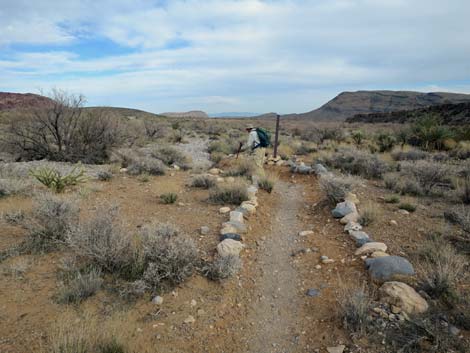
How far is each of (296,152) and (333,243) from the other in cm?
1009

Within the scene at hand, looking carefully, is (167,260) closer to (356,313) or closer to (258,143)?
(356,313)

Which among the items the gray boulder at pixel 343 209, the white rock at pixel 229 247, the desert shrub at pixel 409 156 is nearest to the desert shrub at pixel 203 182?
the gray boulder at pixel 343 209

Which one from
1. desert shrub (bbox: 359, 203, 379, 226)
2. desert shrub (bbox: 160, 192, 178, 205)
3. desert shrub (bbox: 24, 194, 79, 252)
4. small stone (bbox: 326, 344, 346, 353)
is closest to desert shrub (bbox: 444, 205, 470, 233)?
desert shrub (bbox: 359, 203, 379, 226)

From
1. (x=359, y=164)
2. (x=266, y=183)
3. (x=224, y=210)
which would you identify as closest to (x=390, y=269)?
(x=224, y=210)

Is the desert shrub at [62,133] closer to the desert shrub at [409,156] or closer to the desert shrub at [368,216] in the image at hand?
the desert shrub at [368,216]

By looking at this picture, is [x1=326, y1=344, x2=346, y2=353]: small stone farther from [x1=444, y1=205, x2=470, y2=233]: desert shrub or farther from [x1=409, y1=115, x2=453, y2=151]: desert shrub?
[x1=409, y1=115, x2=453, y2=151]: desert shrub

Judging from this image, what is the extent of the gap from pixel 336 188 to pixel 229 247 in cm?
342

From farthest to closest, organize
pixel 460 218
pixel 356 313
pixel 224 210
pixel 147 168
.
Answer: pixel 147 168, pixel 224 210, pixel 460 218, pixel 356 313

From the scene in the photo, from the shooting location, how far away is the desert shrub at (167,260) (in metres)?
3.41

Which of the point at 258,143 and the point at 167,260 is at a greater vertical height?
the point at 258,143

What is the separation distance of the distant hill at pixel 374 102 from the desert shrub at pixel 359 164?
265 ft

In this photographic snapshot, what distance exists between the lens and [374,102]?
95438 mm

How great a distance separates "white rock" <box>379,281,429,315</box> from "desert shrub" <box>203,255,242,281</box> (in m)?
1.70

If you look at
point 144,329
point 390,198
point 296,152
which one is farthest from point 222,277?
point 296,152
